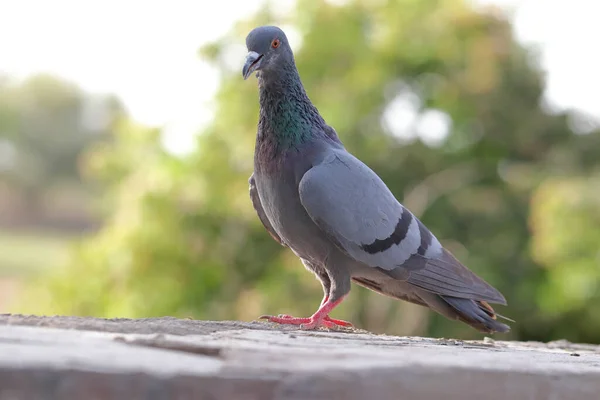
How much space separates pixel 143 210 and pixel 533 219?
744 centimetres

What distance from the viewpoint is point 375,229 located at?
4.23 meters

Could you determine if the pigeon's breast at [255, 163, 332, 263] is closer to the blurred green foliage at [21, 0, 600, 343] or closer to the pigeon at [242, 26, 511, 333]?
the pigeon at [242, 26, 511, 333]

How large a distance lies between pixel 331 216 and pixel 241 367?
5.67 ft

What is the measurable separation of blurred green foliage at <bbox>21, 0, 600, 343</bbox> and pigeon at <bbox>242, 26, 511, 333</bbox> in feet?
31.2

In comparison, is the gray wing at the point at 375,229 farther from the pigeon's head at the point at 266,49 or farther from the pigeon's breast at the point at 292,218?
the pigeon's head at the point at 266,49

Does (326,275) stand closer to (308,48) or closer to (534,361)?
(534,361)

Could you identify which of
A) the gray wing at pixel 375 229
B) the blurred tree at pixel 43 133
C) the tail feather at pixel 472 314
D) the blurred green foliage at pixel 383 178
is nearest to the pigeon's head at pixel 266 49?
the gray wing at pixel 375 229

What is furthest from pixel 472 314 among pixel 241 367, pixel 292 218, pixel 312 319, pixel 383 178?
pixel 383 178

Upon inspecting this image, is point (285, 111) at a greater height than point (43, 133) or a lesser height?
lesser

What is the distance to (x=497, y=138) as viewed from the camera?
59.7 feet

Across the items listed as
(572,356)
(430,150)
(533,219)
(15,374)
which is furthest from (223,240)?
(15,374)

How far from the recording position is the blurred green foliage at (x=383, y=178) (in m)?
14.9

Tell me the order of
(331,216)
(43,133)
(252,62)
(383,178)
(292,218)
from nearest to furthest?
(331,216)
(292,218)
(252,62)
(383,178)
(43,133)

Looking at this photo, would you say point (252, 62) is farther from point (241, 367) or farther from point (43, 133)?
point (43, 133)
